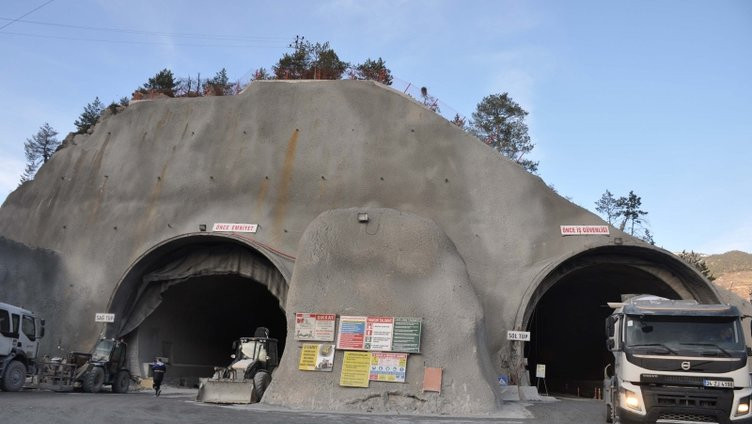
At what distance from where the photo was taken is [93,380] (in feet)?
84.6

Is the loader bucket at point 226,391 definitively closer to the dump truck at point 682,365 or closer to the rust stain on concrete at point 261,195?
the dump truck at point 682,365

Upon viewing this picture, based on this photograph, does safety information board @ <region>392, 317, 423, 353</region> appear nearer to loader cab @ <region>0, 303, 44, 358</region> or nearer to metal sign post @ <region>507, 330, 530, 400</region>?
metal sign post @ <region>507, 330, 530, 400</region>

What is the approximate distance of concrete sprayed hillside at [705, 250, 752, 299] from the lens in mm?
99625

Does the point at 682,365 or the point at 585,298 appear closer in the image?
the point at 682,365

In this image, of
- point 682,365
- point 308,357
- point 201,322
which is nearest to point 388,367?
point 308,357

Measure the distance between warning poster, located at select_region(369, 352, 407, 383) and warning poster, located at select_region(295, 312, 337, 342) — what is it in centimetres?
179

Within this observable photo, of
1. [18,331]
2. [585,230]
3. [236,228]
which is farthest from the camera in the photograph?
[236,228]

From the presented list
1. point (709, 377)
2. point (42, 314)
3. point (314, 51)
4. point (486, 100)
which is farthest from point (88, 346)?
point (486, 100)

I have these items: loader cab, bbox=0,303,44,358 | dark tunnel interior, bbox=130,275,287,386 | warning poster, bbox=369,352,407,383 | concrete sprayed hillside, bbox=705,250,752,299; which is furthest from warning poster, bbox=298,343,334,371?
concrete sprayed hillside, bbox=705,250,752,299

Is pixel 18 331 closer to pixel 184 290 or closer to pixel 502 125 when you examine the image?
pixel 184 290

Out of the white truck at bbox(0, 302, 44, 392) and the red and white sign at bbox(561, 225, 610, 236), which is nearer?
the white truck at bbox(0, 302, 44, 392)

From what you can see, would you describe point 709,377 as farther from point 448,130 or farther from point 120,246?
point 120,246

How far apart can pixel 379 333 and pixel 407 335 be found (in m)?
0.98

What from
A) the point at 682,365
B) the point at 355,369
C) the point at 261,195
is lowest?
the point at 355,369
